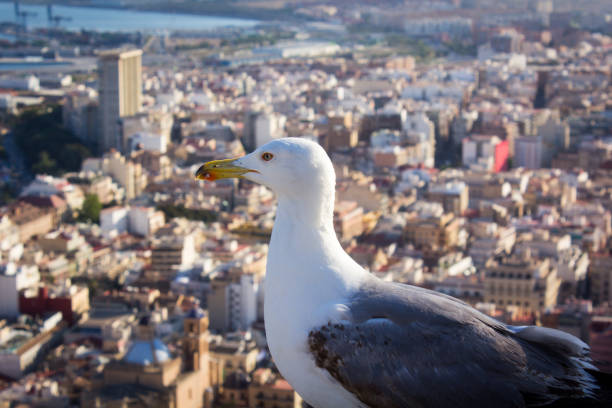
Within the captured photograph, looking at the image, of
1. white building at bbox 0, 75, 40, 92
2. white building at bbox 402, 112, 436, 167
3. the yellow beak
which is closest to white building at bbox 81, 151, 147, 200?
white building at bbox 402, 112, 436, 167

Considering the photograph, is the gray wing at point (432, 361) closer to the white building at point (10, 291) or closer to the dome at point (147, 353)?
the dome at point (147, 353)

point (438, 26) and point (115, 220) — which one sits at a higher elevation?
point (438, 26)

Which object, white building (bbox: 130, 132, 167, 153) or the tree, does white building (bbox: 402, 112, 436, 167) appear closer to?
white building (bbox: 130, 132, 167, 153)

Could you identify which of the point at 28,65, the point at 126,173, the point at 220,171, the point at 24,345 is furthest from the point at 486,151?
the point at 28,65

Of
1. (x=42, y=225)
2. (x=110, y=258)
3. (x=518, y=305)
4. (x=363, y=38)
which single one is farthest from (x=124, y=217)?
(x=363, y=38)

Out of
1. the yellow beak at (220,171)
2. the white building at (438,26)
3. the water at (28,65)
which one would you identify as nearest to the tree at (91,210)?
the yellow beak at (220,171)

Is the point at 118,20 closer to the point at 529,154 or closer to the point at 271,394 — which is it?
the point at 529,154
